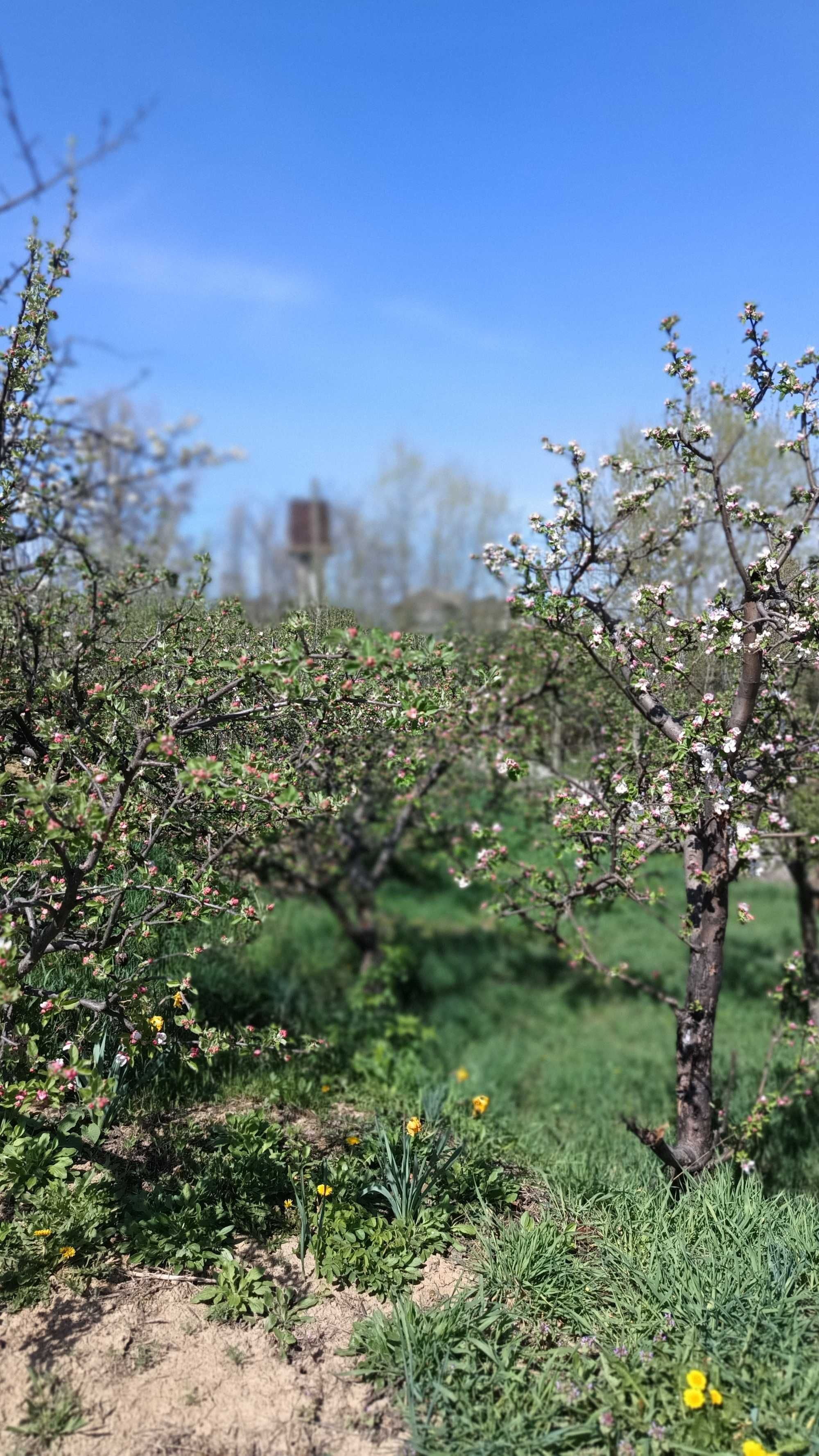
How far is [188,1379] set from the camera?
3008mm

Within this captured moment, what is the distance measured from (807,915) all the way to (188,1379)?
577 cm

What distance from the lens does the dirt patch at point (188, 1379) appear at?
9.21 ft

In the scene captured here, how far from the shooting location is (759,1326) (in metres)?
3.07

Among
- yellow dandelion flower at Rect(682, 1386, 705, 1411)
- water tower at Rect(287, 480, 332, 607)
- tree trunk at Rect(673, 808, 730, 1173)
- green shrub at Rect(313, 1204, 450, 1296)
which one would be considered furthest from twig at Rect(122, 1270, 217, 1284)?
water tower at Rect(287, 480, 332, 607)

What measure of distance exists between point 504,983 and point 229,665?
292 inches

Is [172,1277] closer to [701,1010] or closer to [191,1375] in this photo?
[191,1375]

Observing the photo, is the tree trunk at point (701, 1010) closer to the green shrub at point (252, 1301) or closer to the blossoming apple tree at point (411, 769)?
the blossoming apple tree at point (411, 769)

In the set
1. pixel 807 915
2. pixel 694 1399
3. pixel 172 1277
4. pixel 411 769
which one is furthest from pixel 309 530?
pixel 694 1399

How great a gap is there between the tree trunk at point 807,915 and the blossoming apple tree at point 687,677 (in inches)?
62.6

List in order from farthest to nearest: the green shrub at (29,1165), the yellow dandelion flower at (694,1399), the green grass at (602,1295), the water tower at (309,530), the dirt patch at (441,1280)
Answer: the water tower at (309,530)
the green shrub at (29,1165)
the dirt patch at (441,1280)
the green grass at (602,1295)
the yellow dandelion flower at (694,1399)

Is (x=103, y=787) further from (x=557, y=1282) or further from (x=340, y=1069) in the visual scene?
(x=340, y=1069)

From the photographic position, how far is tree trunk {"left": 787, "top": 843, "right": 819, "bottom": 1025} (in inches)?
262

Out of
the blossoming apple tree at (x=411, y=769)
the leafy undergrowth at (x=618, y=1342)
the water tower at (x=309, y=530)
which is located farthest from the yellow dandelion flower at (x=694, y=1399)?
the water tower at (x=309, y=530)

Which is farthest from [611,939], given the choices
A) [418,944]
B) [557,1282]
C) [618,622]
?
[557,1282]
